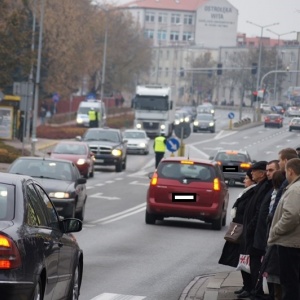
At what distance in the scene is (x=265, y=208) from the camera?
14078 millimetres

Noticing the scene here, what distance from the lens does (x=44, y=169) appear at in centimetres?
2767

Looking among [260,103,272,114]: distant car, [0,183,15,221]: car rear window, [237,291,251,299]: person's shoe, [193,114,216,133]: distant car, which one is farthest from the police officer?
[0,183,15,221]: car rear window

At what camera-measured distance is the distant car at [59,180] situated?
1033 inches

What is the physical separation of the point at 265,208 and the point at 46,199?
324 cm

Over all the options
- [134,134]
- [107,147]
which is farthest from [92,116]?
[107,147]

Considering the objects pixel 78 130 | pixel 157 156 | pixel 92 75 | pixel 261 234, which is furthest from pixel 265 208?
pixel 92 75

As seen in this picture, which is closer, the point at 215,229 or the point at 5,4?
the point at 215,229

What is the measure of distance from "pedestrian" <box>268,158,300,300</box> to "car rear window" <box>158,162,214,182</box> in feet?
49.8

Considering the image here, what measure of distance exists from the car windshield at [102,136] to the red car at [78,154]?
6222 millimetres

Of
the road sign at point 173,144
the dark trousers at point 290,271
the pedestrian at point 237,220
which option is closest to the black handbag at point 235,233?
the pedestrian at point 237,220

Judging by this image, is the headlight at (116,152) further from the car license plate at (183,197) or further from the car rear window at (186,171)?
the car license plate at (183,197)

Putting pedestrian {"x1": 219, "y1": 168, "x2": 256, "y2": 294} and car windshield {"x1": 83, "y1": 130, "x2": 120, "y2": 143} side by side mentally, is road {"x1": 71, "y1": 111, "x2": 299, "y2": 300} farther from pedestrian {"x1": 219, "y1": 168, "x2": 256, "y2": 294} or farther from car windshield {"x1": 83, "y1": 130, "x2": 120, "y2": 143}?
car windshield {"x1": 83, "y1": 130, "x2": 120, "y2": 143}

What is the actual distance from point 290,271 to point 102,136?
139ft

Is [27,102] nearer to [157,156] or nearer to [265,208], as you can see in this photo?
[157,156]
